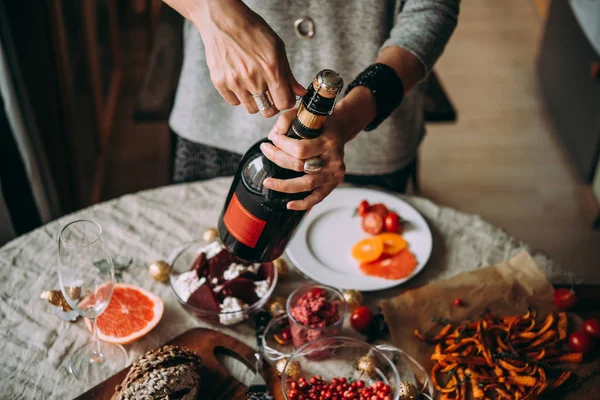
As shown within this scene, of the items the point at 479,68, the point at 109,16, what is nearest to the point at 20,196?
the point at 109,16

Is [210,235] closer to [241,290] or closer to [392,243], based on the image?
[241,290]

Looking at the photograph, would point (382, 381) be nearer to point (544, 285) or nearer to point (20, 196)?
point (544, 285)

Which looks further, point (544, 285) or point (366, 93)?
point (544, 285)

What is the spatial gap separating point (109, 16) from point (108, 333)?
87.1 inches

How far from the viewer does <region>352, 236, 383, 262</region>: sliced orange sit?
120 centimetres

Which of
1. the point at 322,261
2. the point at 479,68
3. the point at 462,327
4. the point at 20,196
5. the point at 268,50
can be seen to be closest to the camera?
the point at 268,50

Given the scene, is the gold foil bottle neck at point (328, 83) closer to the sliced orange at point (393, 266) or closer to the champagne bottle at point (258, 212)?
the champagne bottle at point (258, 212)

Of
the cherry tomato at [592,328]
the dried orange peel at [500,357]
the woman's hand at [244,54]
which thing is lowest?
the dried orange peel at [500,357]

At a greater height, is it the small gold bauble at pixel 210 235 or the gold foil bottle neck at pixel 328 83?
the gold foil bottle neck at pixel 328 83

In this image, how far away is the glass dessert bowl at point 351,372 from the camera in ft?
3.06

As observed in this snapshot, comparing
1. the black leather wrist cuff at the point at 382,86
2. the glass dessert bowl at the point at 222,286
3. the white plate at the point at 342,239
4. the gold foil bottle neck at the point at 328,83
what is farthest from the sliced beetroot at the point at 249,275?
the gold foil bottle neck at the point at 328,83

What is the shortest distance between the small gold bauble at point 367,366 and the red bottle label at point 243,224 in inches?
10.0

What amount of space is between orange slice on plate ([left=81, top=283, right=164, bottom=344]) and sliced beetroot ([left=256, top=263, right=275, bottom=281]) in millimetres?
178

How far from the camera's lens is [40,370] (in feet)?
3.25
